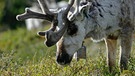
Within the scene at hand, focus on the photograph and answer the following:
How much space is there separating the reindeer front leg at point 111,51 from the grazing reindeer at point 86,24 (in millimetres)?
62

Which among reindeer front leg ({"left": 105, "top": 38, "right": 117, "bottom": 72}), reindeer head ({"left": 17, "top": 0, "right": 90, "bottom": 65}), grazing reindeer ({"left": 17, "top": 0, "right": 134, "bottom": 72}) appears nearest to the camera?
reindeer head ({"left": 17, "top": 0, "right": 90, "bottom": 65})

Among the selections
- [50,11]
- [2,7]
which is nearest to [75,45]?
[50,11]

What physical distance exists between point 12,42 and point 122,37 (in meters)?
15.5

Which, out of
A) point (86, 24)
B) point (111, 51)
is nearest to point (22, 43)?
point (111, 51)

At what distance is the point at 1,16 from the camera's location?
45.4 meters

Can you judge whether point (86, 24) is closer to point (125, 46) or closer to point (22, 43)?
point (125, 46)

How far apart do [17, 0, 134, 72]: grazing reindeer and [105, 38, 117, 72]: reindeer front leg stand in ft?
0.20

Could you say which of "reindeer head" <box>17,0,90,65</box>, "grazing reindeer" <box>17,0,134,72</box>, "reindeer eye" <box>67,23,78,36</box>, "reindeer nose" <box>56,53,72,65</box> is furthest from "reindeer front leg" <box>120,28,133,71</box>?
"reindeer nose" <box>56,53,72,65</box>

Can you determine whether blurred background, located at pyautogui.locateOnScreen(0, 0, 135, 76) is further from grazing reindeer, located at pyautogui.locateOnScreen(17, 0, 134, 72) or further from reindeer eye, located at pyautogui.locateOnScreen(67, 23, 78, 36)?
reindeer eye, located at pyautogui.locateOnScreen(67, 23, 78, 36)

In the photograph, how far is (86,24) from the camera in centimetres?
1112

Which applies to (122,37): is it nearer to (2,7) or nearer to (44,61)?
(44,61)

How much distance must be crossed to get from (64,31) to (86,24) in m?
0.63

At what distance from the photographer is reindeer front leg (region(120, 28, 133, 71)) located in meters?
11.8

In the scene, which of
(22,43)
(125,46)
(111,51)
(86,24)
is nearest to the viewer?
(86,24)
